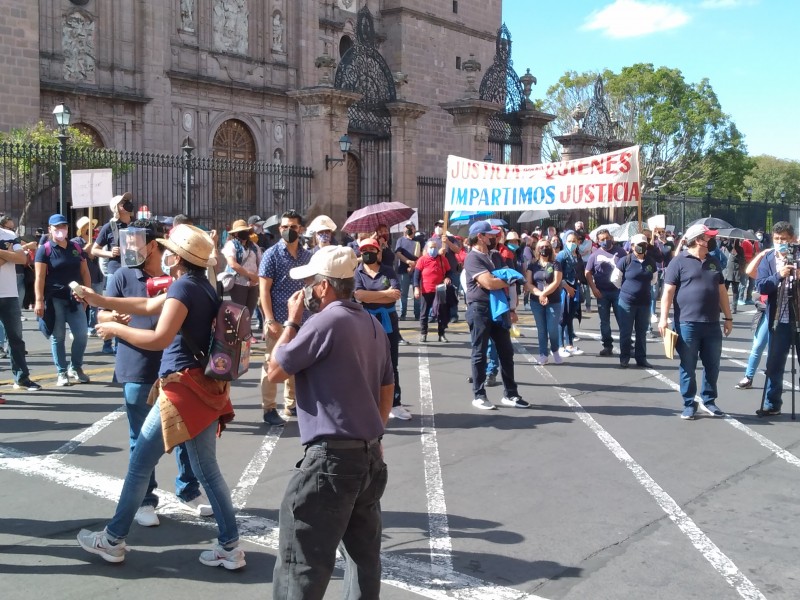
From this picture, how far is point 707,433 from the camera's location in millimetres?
8312

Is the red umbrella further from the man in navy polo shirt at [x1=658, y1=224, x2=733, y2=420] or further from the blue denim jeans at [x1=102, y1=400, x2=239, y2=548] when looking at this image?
the blue denim jeans at [x1=102, y1=400, x2=239, y2=548]

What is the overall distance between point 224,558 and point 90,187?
10788 mm

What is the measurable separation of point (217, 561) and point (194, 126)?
2659 cm

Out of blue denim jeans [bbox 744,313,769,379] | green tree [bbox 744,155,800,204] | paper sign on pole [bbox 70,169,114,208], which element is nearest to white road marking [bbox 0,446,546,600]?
blue denim jeans [bbox 744,313,769,379]

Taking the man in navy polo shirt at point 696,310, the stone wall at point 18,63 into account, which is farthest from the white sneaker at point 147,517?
the stone wall at point 18,63

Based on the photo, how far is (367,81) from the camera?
26.6 meters

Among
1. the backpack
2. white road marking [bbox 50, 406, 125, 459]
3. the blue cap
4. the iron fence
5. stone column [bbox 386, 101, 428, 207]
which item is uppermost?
stone column [bbox 386, 101, 428, 207]

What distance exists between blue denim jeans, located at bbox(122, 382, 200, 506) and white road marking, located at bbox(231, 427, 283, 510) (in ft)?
1.10

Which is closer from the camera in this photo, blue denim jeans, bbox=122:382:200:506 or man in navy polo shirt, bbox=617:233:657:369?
blue denim jeans, bbox=122:382:200:506

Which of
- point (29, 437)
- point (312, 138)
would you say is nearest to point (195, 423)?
point (29, 437)

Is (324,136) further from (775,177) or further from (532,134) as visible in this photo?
(775,177)

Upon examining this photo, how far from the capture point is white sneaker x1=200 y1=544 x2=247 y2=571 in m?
4.82

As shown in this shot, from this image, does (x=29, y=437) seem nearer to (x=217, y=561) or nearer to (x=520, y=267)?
(x=217, y=561)

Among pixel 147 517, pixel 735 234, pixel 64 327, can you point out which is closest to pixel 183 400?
pixel 147 517
